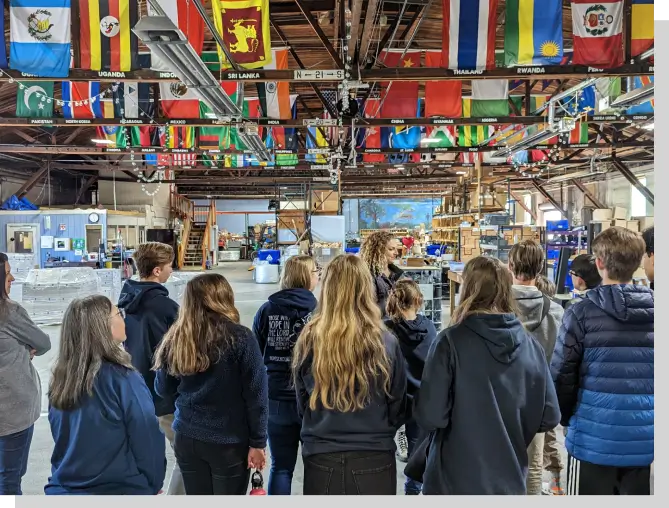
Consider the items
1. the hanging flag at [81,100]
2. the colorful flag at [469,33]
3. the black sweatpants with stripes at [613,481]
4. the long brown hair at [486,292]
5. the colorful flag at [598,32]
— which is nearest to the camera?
the long brown hair at [486,292]

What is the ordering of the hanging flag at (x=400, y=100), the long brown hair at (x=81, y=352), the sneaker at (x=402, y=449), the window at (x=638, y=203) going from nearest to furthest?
the long brown hair at (x=81, y=352) → the sneaker at (x=402, y=449) → the hanging flag at (x=400, y=100) → the window at (x=638, y=203)

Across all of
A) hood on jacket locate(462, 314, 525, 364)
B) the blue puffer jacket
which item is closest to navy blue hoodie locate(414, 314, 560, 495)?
hood on jacket locate(462, 314, 525, 364)

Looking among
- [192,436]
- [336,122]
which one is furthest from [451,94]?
[192,436]

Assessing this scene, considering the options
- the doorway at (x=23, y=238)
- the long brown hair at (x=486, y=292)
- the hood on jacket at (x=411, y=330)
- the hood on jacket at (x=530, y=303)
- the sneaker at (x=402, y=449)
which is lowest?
the sneaker at (x=402, y=449)

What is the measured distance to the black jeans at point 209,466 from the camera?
2.37 metres

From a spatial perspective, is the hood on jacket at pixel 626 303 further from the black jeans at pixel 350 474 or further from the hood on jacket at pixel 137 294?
the hood on jacket at pixel 137 294

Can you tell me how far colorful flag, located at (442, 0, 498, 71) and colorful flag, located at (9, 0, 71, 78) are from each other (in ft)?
15.6

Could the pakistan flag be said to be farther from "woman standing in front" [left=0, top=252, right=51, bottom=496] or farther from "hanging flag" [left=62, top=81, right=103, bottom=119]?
"woman standing in front" [left=0, top=252, right=51, bottom=496]

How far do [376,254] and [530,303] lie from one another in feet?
4.66

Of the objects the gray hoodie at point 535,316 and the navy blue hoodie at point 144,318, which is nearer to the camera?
the gray hoodie at point 535,316

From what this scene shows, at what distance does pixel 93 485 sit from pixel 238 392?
720mm

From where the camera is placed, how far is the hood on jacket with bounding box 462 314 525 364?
6.41 ft

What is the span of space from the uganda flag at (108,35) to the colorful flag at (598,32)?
5586mm

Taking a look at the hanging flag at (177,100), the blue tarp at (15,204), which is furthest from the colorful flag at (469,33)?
the blue tarp at (15,204)
